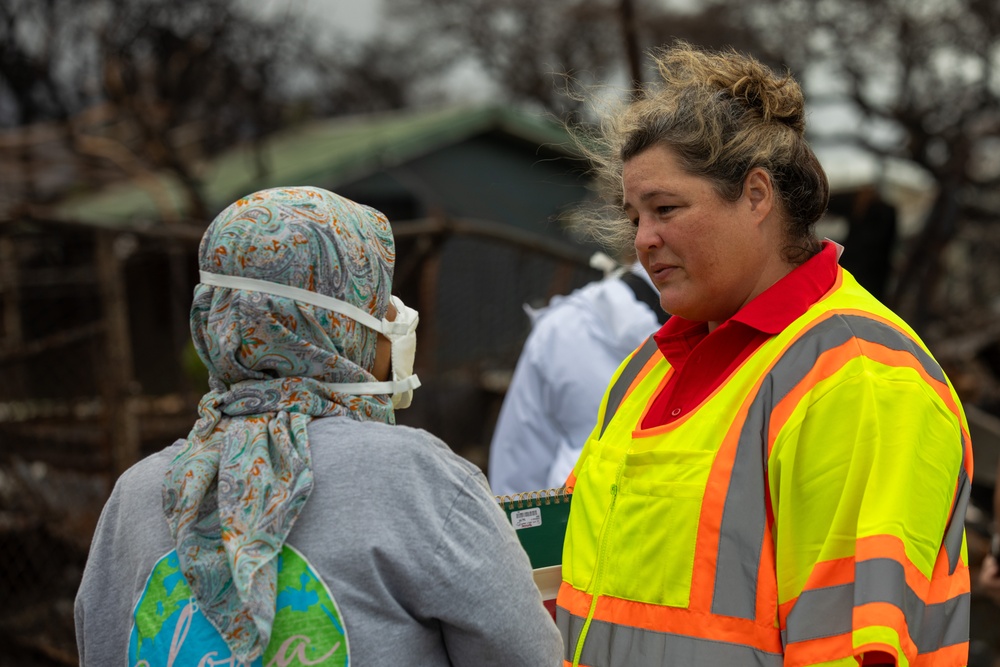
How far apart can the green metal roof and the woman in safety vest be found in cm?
933

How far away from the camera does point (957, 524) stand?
1795 mm

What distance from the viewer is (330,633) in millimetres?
1552

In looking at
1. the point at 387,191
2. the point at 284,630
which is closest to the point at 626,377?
the point at 284,630

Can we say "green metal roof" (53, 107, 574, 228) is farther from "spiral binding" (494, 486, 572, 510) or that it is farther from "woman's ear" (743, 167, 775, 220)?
"woman's ear" (743, 167, 775, 220)

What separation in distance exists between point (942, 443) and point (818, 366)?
24 centimetres

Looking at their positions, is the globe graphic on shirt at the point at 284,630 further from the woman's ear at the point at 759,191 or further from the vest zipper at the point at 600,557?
the woman's ear at the point at 759,191

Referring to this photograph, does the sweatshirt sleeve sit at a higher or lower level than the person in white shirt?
higher

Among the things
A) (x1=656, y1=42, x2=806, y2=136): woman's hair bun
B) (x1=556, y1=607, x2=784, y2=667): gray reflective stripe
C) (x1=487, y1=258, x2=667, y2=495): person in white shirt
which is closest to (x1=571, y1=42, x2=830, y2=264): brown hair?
(x1=656, y1=42, x2=806, y2=136): woman's hair bun

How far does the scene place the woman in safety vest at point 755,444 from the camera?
1687 millimetres

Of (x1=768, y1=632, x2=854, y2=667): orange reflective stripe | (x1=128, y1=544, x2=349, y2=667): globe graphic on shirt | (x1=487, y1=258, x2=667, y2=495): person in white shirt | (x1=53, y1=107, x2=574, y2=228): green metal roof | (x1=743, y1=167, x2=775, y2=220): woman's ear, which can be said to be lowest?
(x1=53, y1=107, x2=574, y2=228): green metal roof

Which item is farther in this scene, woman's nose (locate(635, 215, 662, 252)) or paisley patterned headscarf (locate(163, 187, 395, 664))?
woman's nose (locate(635, 215, 662, 252))

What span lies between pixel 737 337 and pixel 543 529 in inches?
24.5

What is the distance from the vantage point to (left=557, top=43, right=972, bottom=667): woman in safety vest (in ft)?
5.53

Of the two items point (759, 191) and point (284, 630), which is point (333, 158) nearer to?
point (759, 191)
